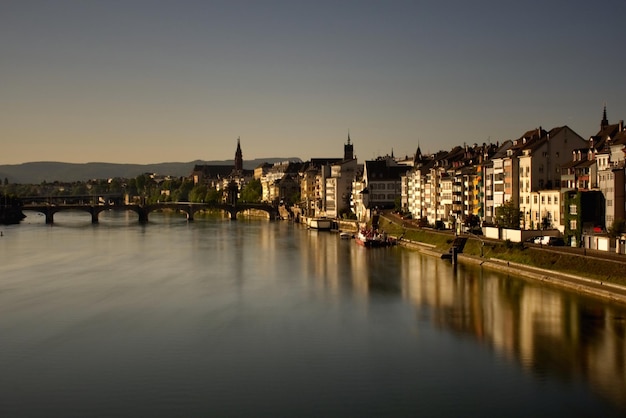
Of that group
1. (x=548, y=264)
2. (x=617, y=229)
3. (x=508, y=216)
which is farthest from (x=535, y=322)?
(x=508, y=216)

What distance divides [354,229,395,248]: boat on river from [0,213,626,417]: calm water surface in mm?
12526

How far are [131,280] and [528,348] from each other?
69.7 feet

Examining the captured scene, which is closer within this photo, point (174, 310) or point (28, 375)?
point (28, 375)

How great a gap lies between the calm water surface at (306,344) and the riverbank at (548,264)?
74 cm

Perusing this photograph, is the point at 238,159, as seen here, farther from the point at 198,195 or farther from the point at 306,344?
the point at 306,344

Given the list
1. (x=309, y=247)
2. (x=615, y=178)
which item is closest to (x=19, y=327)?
(x=615, y=178)

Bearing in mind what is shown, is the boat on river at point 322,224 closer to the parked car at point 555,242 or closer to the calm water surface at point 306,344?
the calm water surface at point 306,344

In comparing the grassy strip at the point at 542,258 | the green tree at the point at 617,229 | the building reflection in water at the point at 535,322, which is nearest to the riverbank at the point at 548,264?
the grassy strip at the point at 542,258

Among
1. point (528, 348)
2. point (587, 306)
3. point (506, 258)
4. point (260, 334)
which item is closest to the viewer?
point (528, 348)

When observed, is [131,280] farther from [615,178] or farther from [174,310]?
[615,178]

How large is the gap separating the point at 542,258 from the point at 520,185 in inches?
443

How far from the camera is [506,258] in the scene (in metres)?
35.7

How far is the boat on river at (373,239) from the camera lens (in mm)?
52844

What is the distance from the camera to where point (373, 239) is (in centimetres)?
5316
